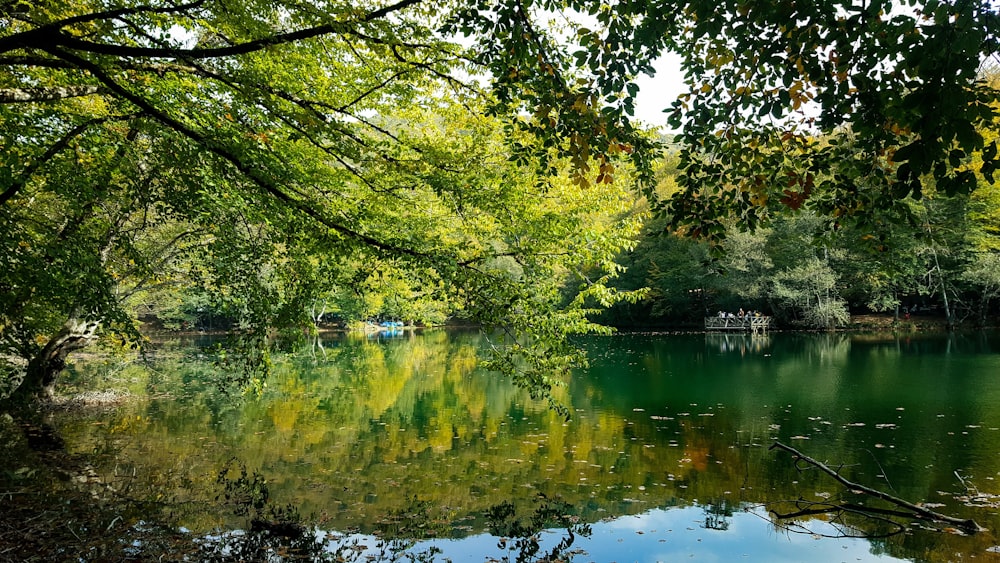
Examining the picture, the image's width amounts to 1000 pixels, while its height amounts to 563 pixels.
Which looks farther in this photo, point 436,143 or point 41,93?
point 436,143

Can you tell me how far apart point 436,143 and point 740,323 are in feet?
139

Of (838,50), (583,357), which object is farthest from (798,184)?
(583,357)

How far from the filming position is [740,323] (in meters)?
45.7

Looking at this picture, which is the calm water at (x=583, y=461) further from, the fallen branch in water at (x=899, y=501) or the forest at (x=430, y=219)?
the fallen branch in water at (x=899, y=501)

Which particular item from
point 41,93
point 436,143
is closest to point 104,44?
point 41,93

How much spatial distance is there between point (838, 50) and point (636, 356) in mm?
26072

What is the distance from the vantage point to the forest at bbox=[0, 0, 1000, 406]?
3178 mm

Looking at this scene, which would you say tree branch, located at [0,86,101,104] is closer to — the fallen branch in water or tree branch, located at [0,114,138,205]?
tree branch, located at [0,114,138,205]

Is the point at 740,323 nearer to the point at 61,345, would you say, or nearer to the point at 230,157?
the point at 61,345

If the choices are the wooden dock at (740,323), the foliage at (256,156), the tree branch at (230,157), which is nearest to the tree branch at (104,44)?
the foliage at (256,156)

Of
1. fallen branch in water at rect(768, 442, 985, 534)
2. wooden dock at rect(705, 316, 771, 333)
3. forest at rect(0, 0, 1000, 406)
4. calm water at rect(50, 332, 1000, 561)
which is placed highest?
forest at rect(0, 0, 1000, 406)

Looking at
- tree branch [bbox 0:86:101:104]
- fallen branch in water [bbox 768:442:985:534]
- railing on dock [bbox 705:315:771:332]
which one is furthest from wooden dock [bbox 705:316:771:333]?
tree branch [bbox 0:86:101:104]

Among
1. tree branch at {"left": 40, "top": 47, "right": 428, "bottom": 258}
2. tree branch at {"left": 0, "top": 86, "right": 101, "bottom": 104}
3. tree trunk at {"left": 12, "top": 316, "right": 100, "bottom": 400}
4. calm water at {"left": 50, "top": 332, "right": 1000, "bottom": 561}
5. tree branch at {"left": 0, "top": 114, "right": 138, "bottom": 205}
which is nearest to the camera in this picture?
tree branch at {"left": 40, "top": 47, "right": 428, "bottom": 258}

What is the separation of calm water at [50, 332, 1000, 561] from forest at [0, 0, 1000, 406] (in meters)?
1.79
